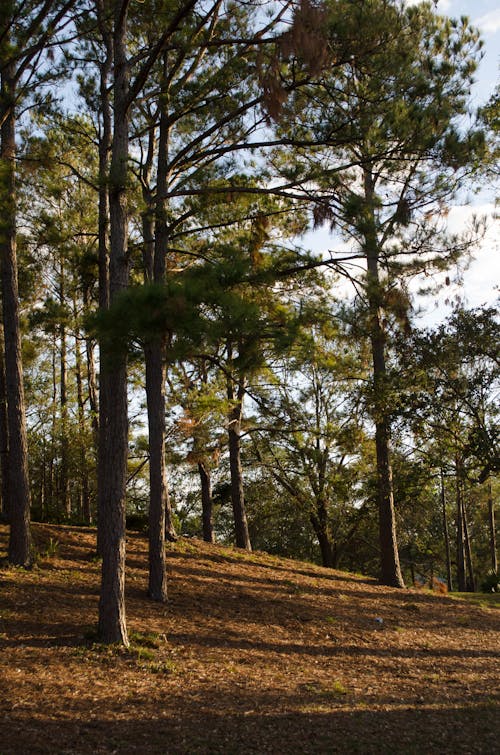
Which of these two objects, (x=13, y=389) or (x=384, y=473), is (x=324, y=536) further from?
(x=13, y=389)

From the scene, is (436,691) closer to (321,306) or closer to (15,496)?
(321,306)

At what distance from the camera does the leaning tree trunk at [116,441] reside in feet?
20.5

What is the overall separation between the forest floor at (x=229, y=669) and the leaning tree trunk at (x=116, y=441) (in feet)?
1.20

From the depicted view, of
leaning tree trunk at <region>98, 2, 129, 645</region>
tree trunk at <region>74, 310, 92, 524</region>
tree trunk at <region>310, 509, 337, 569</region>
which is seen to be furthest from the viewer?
tree trunk at <region>310, 509, 337, 569</region>

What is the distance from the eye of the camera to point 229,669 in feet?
20.6

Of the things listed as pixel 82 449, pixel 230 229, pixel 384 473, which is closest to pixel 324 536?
pixel 384 473

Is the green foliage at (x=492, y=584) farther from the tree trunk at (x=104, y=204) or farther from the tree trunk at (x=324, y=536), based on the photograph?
the tree trunk at (x=104, y=204)

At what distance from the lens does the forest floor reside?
183 inches

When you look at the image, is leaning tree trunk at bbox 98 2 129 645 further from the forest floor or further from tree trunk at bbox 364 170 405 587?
tree trunk at bbox 364 170 405 587

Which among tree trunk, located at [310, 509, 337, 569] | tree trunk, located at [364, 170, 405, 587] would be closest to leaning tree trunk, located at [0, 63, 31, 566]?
tree trunk, located at [364, 170, 405, 587]

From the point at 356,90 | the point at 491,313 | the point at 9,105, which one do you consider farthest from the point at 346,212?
the point at 491,313

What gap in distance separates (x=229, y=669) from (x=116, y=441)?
2507 mm

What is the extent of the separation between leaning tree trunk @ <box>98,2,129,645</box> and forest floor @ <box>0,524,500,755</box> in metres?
0.36

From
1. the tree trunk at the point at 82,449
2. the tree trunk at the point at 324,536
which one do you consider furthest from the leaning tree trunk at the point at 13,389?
the tree trunk at the point at 324,536
